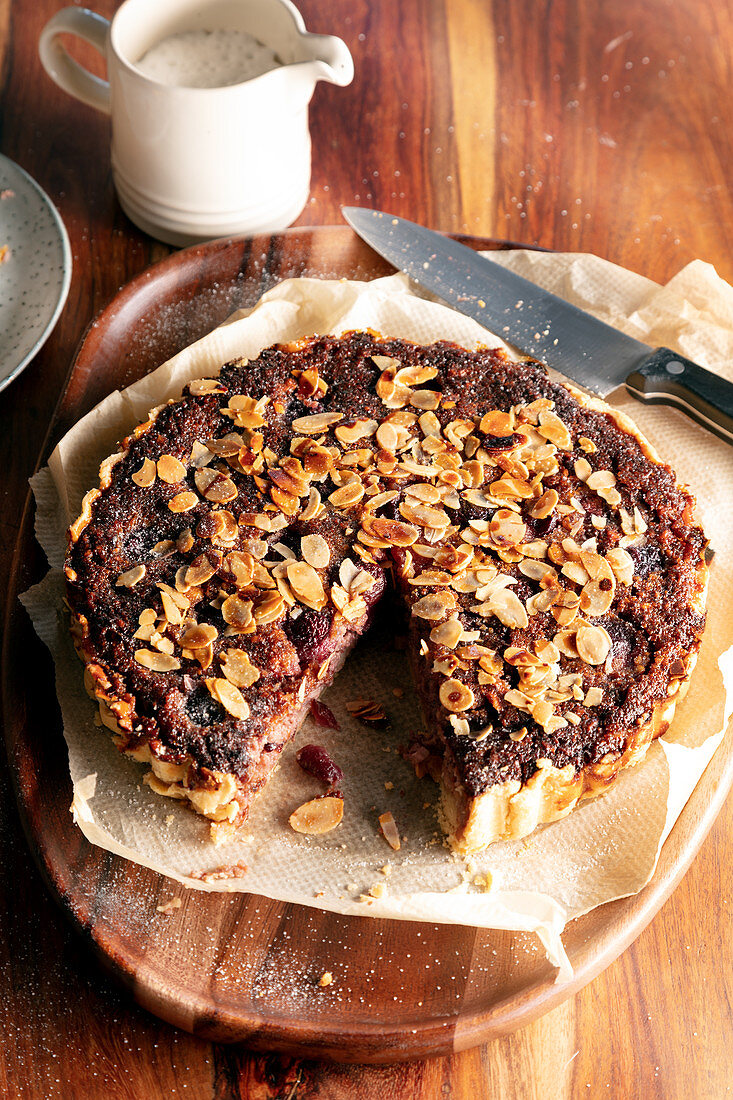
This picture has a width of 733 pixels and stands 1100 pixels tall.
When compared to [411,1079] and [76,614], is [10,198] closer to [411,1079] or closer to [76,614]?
[76,614]

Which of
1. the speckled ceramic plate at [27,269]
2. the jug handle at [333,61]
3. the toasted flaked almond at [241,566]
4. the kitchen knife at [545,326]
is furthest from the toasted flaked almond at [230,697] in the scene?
the jug handle at [333,61]

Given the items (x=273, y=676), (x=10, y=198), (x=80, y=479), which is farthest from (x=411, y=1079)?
(x=10, y=198)

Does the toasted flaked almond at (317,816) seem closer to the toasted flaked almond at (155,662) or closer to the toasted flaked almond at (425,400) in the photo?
the toasted flaked almond at (155,662)

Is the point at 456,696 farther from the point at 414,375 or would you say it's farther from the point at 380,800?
the point at 414,375

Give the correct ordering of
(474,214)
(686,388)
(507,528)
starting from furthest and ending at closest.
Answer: (474,214) < (686,388) < (507,528)

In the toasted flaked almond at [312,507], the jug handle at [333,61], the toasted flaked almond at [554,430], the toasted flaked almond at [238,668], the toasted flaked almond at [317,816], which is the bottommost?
the toasted flaked almond at [317,816]

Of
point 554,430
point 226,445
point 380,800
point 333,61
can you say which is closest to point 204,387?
point 226,445

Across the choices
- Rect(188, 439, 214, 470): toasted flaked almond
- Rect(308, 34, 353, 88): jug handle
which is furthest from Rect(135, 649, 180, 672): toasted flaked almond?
Rect(308, 34, 353, 88): jug handle

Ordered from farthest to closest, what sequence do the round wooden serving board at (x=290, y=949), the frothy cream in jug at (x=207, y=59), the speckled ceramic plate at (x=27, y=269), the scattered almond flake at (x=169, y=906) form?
the frothy cream in jug at (x=207, y=59) → the speckled ceramic plate at (x=27, y=269) → the scattered almond flake at (x=169, y=906) → the round wooden serving board at (x=290, y=949)
